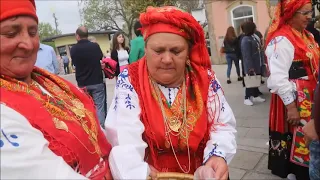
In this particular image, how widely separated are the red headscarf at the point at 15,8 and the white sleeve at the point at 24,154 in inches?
13.2

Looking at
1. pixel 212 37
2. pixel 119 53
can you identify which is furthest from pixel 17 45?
pixel 212 37

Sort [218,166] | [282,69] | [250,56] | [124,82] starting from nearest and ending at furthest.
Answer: [218,166]
[124,82]
[282,69]
[250,56]

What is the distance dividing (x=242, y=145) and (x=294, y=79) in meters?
1.49

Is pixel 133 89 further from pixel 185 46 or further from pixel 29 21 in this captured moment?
pixel 29 21

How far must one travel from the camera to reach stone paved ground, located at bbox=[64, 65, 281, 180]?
3.41 m

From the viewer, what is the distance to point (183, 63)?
1.68m

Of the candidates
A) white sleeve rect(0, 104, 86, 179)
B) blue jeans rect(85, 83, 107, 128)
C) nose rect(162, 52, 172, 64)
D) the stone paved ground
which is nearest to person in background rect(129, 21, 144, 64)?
blue jeans rect(85, 83, 107, 128)

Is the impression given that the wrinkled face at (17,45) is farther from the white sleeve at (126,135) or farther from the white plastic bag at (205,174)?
the white plastic bag at (205,174)

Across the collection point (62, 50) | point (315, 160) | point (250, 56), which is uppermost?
point (62, 50)

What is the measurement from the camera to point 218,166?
1.56m

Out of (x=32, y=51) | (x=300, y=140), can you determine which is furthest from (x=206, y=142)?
(x=300, y=140)

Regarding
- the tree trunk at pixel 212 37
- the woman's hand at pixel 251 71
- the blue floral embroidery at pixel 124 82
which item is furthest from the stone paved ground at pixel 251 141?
the tree trunk at pixel 212 37

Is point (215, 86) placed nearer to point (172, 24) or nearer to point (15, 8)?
point (172, 24)

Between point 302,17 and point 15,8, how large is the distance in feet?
8.19
